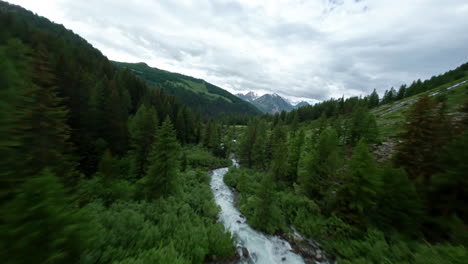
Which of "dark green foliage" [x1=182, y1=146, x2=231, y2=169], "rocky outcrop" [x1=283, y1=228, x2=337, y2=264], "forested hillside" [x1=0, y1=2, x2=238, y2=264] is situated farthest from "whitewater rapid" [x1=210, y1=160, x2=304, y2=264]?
"dark green foliage" [x1=182, y1=146, x2=231, y2=169]

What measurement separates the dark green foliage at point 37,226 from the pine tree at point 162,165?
1037 centimetres

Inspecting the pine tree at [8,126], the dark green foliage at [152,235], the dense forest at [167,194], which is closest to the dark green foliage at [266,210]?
the dense forest at [167,194]

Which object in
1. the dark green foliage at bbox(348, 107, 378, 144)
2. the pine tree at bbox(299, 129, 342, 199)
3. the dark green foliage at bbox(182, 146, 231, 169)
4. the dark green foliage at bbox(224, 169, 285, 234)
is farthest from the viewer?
the dark green foliage at bbox(182, 146, 231, 169)

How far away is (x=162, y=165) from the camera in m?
14.7

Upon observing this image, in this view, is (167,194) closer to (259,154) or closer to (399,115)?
(259,154)

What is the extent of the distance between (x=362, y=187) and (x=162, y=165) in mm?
17536

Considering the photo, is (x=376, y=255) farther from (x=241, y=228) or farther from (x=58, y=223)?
(x=58, y=223)

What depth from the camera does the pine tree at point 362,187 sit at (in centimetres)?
1212

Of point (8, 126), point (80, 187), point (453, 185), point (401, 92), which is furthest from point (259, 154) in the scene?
point (401, 92)

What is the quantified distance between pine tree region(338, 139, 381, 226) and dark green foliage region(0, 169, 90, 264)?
17.2 meters

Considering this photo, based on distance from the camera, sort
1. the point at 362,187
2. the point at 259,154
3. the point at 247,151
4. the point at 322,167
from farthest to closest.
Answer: the point at 247,151 → the point at 259,154 → the point at 322,167 → the point at 362,187

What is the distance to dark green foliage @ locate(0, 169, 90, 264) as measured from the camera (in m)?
3.68

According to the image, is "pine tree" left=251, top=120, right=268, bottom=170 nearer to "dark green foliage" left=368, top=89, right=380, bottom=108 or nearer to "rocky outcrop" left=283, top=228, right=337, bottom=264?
"rocky outcrop" left=283, top=228, right=337, bottom=264

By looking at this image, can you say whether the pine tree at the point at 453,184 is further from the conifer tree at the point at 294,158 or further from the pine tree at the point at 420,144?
the conifer tree at the point at 294,158
